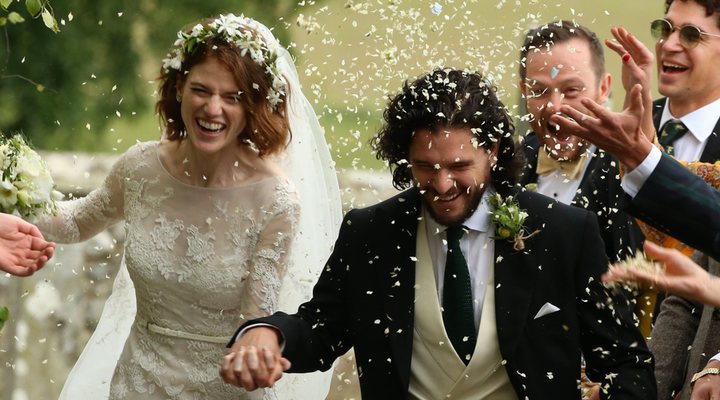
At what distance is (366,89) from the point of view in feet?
17.6

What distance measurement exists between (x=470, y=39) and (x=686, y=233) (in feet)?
5.50

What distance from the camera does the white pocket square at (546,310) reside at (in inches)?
181

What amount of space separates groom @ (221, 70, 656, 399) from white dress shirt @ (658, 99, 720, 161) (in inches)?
42.4

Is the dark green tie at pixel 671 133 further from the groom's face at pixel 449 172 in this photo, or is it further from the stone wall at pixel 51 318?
the stone wall at pixel 51 318

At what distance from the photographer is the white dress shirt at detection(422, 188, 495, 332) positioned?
15.5 ft

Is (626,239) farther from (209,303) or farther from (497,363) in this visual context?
(209,303)

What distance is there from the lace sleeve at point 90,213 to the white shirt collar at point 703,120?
2431mm

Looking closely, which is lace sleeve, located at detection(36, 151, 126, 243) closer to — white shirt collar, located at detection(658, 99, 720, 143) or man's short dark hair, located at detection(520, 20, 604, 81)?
man's short dark hair, located at detection(520, 20, 604, 81)

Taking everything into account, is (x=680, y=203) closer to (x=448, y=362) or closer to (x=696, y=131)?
(x=448, y=362)

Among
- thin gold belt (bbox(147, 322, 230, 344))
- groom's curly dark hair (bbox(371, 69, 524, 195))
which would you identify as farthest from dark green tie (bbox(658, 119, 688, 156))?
thin gold belt (bbox(147, 322, 230, 344))

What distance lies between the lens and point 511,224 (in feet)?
15.2

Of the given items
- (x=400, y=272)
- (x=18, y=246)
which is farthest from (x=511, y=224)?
(x=18, y=246)

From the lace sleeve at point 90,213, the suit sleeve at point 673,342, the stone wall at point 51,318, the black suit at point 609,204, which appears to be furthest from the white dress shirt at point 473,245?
the stone wall at point 51,318

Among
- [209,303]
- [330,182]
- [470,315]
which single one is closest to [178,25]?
[330,182]
